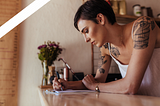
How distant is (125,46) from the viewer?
1.19 meters

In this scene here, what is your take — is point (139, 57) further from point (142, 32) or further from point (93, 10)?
point (93, 10)

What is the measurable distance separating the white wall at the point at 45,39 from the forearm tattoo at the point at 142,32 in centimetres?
116

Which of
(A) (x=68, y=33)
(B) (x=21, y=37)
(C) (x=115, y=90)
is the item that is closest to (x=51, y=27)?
(A) (x=68, y=33)

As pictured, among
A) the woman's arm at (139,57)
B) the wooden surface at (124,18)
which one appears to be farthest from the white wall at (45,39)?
the woman's arm at (139,57)

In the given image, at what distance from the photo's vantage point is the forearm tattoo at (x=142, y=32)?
0.90m

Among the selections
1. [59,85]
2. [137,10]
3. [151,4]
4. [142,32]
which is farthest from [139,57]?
[151,4]

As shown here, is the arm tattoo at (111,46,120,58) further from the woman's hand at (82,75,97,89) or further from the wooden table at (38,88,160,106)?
the wooden table at (38,88,160,106)

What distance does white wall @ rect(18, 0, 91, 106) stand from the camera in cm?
178

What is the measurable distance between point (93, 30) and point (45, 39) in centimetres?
99

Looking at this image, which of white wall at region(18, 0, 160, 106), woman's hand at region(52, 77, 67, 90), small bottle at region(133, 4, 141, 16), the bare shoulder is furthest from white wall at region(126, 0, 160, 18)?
woman's hand at region(52, 77, 67, 90)

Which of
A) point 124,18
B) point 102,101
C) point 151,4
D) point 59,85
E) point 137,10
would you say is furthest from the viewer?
point 151,4

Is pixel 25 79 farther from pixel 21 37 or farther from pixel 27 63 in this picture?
pixel 21 37

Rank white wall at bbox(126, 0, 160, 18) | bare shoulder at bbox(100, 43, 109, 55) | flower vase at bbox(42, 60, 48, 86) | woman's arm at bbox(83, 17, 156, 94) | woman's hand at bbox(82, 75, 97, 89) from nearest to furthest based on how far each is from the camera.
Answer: woman's arm at bbox(83, 17, 156, 94), woman's hand at bbox(82, 75, 97, 89), bare shoulder at bbox(100, 43, 109, 55), flower vase at bbox(42, 60, 48, 86), white wall at bbox(126, 0, 160, 18)

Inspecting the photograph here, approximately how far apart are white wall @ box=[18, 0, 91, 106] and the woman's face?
887 millimetres
